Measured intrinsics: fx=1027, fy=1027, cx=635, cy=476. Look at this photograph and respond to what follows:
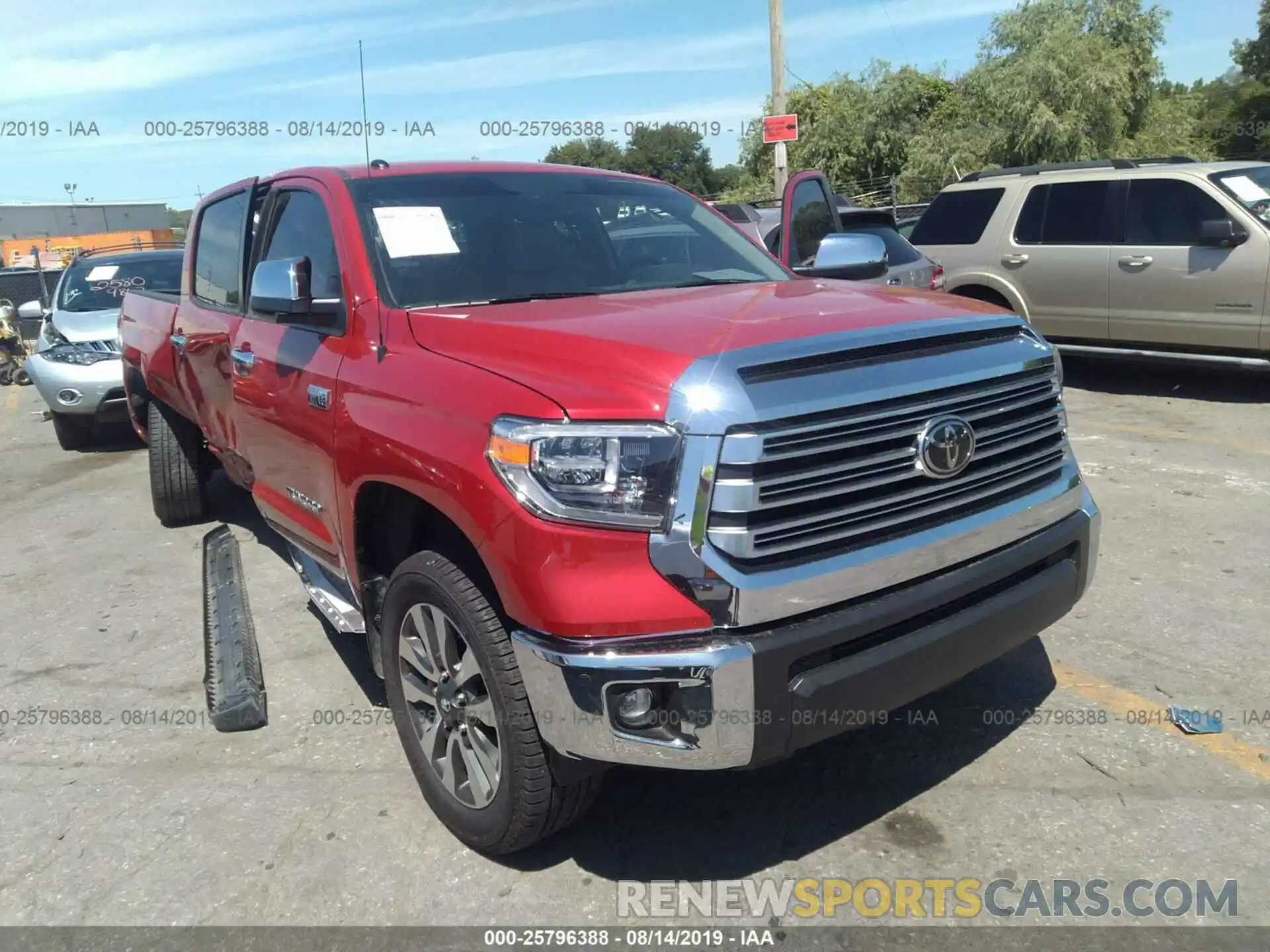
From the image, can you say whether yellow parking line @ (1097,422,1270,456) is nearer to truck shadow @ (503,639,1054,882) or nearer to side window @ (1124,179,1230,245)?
side window @ (1124,179,1230,245)

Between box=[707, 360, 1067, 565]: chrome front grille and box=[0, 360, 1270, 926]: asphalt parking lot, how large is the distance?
92cm

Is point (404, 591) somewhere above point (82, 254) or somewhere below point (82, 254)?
below

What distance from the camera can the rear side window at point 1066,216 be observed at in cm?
862

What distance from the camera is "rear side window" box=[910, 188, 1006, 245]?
948 cm

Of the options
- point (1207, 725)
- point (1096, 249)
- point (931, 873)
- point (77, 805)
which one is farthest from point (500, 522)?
point (1096, 249)

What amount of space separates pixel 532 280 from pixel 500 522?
1.36 m

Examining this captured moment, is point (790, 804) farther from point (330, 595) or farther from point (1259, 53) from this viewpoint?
point (1259, 53)

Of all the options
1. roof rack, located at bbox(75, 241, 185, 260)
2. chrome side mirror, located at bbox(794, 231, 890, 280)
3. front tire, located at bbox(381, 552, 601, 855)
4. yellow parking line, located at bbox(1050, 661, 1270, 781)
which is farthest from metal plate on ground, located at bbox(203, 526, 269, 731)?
roof rack, located at bbox(75, 241, 185, 260)

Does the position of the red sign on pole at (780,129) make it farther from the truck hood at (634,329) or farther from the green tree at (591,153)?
the green tree at (591,153)

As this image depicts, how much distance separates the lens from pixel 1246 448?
6.64m

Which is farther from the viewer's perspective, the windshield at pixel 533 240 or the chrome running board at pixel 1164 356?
the chrome running board at pixel 1164 356

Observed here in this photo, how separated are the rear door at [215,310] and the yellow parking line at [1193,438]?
6.01 meters

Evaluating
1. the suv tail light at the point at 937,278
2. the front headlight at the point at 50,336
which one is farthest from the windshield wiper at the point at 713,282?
the front headlight at the point at 50,336

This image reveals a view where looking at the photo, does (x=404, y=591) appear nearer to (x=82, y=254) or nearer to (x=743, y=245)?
(x=743, y=245)
